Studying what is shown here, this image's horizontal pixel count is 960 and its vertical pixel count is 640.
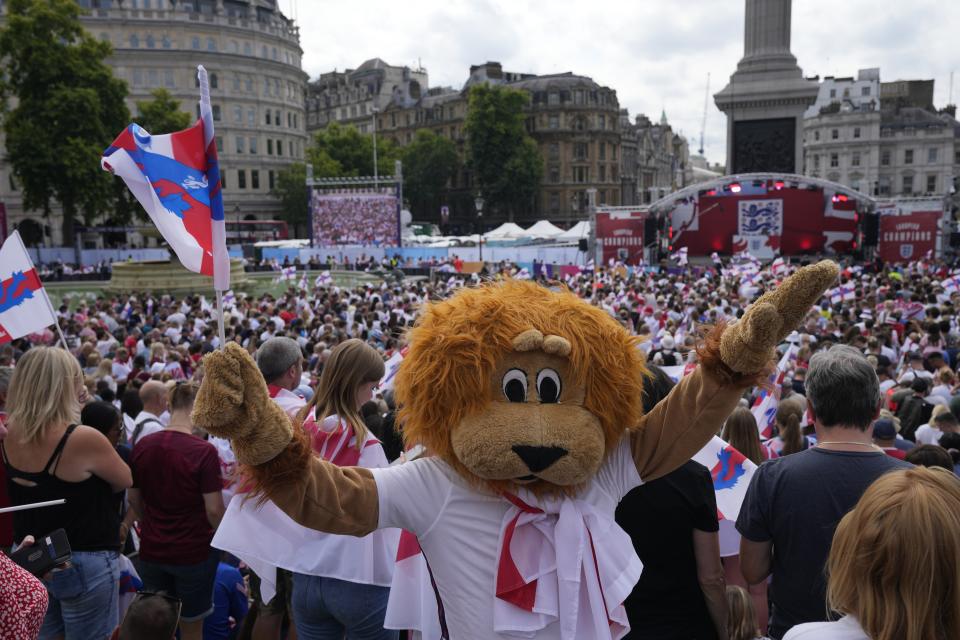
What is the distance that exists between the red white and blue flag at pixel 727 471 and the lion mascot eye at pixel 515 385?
1467 millimetres

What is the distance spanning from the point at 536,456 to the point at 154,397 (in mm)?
3644

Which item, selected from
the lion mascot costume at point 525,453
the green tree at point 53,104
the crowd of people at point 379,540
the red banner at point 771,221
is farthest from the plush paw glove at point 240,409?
the green tree at point 53,104

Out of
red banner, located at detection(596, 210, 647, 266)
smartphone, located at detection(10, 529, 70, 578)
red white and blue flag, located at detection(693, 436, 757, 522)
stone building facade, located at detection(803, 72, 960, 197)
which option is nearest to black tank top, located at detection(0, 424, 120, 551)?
smartphone, located at detection(10, 529, 70, 578)

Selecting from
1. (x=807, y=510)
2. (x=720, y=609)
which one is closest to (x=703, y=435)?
(x=807, y=510)

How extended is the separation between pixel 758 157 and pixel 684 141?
4308 inches

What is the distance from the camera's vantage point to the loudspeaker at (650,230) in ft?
109

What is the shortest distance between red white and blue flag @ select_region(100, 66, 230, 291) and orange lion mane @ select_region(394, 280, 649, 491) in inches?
46.6

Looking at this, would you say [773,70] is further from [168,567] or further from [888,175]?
[888,175]

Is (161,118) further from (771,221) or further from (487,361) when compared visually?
(487,361)

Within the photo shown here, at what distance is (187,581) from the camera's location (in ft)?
12.9

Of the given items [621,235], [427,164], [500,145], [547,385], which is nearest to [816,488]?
[547,385]

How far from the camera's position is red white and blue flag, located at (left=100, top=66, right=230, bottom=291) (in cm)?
346

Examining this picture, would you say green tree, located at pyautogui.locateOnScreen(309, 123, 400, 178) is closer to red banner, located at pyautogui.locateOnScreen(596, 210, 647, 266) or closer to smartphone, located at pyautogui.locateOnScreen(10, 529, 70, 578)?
red banner, located at pyautogui.locateOnScreen(596, 210, 647, 266)

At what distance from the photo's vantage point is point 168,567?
3873 millimetres
